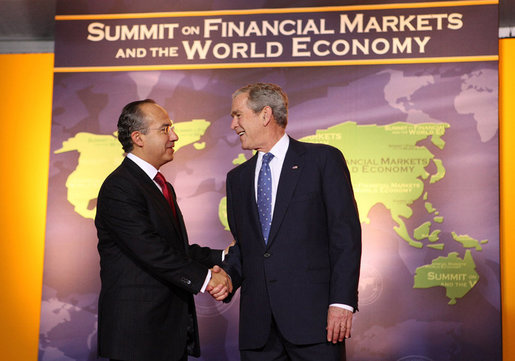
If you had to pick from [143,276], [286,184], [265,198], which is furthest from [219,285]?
[286,184]

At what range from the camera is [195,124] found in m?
4.86

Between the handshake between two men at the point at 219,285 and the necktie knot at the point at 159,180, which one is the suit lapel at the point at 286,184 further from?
the necktie knot at the point at 159,180

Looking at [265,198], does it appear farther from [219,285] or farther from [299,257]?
[219,285]

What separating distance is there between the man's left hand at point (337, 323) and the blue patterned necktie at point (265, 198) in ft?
1.39

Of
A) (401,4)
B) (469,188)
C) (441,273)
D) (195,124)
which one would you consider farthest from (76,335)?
(401,4)

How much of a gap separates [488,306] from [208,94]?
8.07ft

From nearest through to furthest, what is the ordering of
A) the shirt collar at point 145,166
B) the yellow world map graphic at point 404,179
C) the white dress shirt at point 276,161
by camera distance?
the white dress shirt at point 276,161, the shirt collar at point 145,166, the yellow world map graphic at point 404,179

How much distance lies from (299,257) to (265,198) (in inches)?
12.1

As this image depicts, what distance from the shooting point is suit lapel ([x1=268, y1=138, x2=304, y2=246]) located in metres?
2.75

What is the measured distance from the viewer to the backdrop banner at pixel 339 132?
4.50 m

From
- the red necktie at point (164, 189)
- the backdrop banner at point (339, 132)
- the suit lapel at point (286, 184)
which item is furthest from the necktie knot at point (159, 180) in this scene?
the backdrop banner at point (339, 132)

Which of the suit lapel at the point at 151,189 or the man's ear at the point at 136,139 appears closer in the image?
the suit lapel at the point at 151,189

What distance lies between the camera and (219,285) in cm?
300

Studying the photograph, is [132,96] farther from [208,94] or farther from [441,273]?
[441,273]
